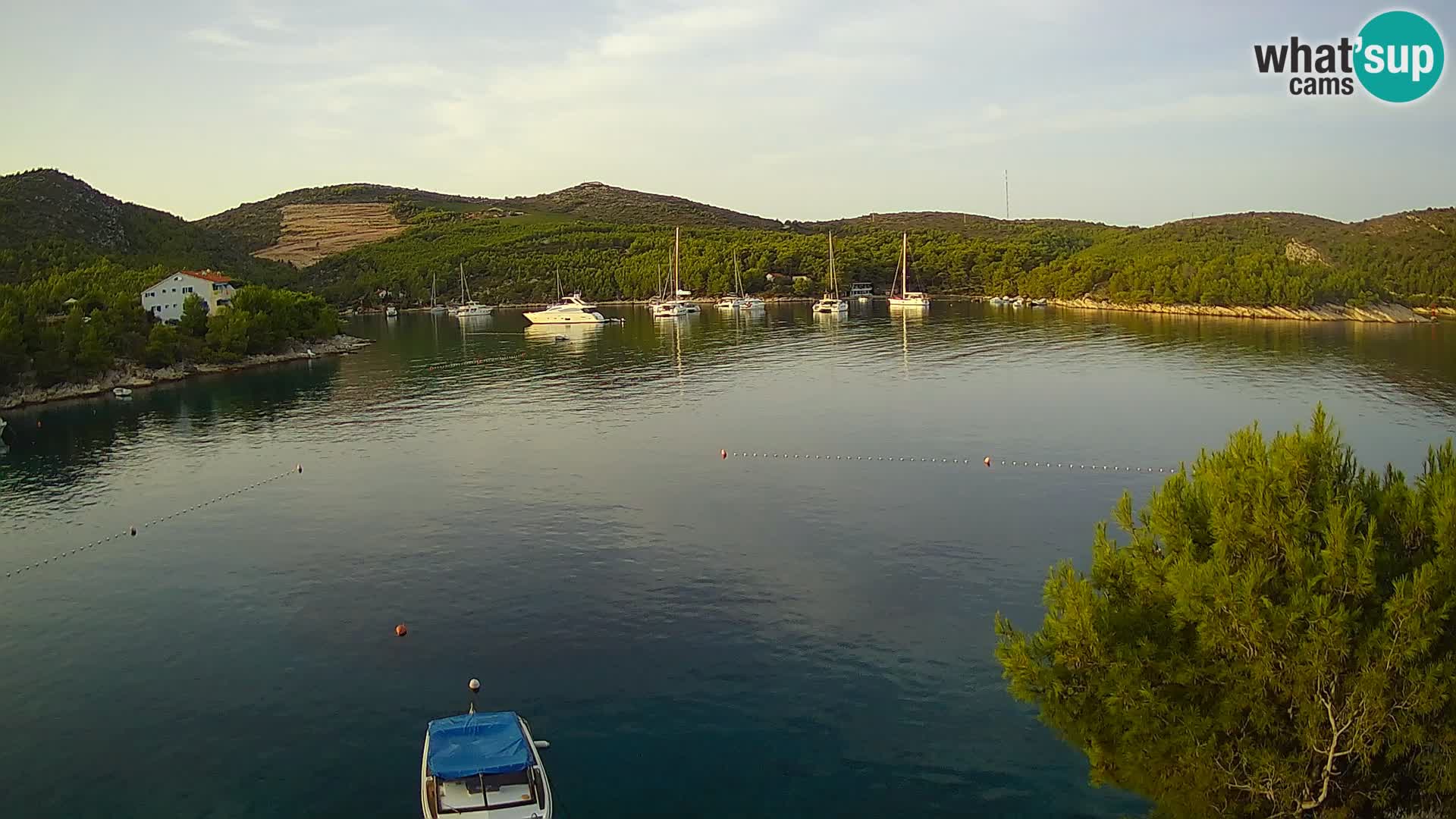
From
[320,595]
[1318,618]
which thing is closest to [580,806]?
[1318,618]

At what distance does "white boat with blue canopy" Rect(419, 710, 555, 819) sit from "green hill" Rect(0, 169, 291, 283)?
117 meters

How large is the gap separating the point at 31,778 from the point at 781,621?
2006cm

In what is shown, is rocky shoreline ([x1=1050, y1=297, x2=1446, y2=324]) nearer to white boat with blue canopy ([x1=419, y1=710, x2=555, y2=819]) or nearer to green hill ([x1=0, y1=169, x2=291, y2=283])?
white boat with blue canopy ([x1=419, y1=710, x2=555, y2=819])

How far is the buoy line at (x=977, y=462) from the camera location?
159 ft

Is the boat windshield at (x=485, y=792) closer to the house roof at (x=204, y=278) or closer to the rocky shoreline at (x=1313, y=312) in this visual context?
the house roof at (x=204, y=278)

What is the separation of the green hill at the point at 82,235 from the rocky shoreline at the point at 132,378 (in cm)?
3243

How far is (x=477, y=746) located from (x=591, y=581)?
14546 mm

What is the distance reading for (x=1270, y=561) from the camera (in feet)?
46.7

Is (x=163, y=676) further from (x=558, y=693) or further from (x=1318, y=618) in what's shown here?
(x=1318, y=618)

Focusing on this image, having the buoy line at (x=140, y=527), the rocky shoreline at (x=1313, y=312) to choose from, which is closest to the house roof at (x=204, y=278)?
the buoy line at (x=140, y=527)

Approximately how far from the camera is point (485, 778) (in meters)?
19.5

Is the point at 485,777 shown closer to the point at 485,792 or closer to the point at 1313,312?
the point at 485,792

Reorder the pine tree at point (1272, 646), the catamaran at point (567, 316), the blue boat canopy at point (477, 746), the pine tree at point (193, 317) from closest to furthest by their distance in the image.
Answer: the pine tree at point (1272, 646), the blue boat canopy at point (477, 746), the pine tree at point (193, 317), the catamaran at point (567, 316)

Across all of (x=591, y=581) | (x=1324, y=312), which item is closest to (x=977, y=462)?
(x=591, y=581)
